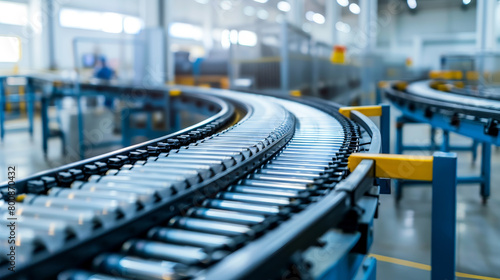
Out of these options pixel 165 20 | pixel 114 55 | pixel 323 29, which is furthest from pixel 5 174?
pixel 323 29

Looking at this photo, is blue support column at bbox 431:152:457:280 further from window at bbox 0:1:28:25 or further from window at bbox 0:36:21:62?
window at bbox 0:1:28:25

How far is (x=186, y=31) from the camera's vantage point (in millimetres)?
20172

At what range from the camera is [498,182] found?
17.4 ft

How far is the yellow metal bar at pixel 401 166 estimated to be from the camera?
144 cm

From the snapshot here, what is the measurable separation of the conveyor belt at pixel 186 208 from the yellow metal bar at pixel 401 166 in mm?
81

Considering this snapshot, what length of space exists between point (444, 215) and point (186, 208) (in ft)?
2.82

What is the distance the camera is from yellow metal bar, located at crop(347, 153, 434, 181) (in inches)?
56.7

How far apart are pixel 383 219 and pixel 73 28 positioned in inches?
550

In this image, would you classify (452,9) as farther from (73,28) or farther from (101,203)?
(101,203)

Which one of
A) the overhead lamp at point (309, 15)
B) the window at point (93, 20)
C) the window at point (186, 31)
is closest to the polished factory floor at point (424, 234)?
the window at point (93, 20)

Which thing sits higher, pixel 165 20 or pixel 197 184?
pixel 165 20

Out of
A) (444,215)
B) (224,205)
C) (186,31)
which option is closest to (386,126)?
(444,215)

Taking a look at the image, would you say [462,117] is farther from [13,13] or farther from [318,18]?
[318,18]

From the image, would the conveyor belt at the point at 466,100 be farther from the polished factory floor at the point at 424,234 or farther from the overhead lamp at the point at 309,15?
the overhead lamp at the point at 309,15
